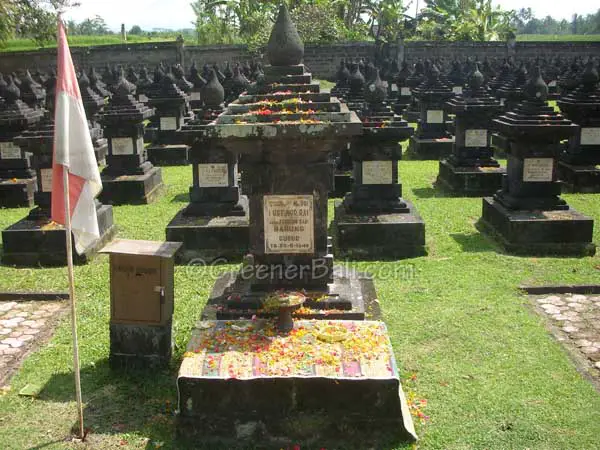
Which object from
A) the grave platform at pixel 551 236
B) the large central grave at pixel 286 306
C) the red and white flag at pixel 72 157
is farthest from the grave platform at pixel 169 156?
the red and white flag at pixel 72 157

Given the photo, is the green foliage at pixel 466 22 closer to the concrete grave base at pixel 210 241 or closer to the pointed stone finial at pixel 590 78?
the pointed stone finial at pixel 590 78

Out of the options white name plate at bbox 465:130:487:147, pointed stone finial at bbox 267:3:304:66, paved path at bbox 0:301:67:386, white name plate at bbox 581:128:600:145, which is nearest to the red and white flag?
paved path at bbox 0:301:67:386

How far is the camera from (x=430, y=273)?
25.8 feet

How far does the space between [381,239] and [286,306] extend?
12.6 ft

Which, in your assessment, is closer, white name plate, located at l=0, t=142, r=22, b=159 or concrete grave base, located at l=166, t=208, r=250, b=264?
concrete grave base, located at l=166, t=208, r=250, b=264

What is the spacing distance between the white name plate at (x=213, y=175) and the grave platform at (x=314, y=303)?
11.6 feet

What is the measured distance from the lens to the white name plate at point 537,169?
9109 mm

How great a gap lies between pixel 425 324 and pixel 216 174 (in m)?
3.98

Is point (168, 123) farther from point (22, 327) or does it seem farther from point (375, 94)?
point (22, 327)

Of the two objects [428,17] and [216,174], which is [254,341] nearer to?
[216,174]

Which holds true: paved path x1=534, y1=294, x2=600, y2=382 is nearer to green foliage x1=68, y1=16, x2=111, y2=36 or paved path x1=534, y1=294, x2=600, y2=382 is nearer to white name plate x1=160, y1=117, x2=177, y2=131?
white name plate x1=160, y1=117, x2=177, y2=131

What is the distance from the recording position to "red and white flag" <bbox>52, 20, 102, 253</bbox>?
179 inches

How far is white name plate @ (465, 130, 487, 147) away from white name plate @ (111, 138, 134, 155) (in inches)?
239

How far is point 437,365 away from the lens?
18.2ft
